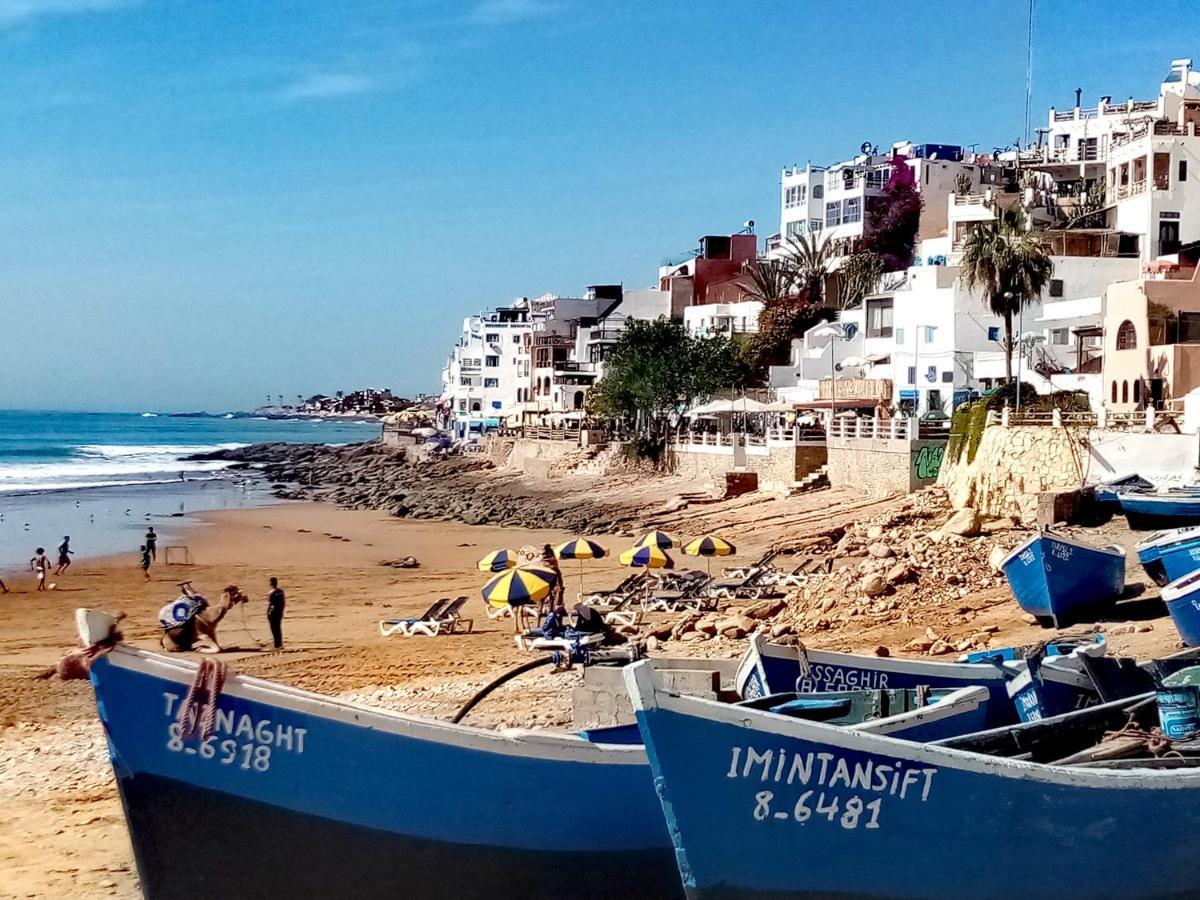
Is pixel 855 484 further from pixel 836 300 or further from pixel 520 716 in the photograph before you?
pixel 836 300

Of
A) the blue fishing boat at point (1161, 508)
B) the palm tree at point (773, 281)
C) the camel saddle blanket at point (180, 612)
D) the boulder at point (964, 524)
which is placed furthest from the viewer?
the palm tree at point (773, 281)

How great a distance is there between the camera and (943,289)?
151 feet

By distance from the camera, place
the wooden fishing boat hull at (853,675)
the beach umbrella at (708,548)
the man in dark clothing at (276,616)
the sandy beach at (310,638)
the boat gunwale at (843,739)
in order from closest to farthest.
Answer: the boat gunwale at (843,739), the wooden fishing boat hull at (853,675), the sandy beach at (310,638), the man in dark clothing at (276,616), the beach umbrella at (708,548)

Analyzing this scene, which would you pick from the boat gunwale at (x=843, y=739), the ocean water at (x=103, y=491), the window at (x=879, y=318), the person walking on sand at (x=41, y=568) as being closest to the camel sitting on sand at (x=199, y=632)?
the person walking on sand at (x=41, y=568)

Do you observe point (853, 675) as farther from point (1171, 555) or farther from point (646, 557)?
point (646, 557)

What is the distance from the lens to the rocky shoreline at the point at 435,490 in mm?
47875

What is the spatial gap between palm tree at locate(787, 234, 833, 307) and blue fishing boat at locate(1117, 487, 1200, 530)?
44.4 metres

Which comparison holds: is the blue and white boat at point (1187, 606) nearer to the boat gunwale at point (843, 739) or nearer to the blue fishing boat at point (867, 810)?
the blue fishing boat at point (867, 810)

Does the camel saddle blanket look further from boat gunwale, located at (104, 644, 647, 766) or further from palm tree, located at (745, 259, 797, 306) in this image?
palm tree, located at (745, 259, 797, 306)

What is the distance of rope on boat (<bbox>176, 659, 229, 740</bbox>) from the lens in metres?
9.23

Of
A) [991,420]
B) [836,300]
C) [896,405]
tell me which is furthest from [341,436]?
[991,420]

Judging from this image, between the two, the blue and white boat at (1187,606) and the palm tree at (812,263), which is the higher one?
the palm tree at (812,263)

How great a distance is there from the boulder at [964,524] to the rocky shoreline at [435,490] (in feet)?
52.1

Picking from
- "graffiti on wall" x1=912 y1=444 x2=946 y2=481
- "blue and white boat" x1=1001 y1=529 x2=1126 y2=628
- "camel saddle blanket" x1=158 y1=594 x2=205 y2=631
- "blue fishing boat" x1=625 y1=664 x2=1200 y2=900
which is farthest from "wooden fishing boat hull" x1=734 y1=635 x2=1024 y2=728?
"graffiti on wall" x1=912 y1=444 x2=946 y2=481
